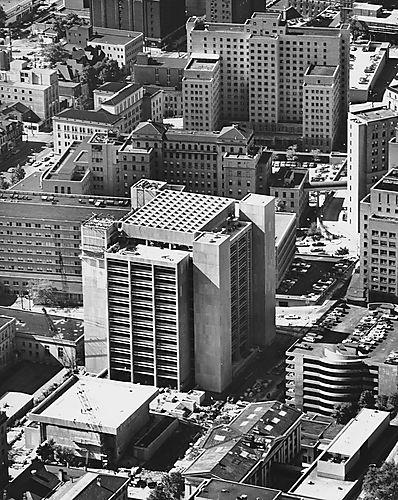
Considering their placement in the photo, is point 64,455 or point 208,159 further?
point 208,159

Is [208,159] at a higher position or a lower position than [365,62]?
higher

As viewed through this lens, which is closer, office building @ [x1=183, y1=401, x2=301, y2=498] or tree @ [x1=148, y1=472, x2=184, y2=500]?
office building @ [x1=183, y1=401, x2=301, y2=498]

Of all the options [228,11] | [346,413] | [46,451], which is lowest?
[46,451]

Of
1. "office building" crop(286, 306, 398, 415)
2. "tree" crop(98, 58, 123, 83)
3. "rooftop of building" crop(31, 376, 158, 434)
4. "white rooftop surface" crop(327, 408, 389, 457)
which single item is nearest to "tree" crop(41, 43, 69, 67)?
"tree" crop(98, 58, 123, 83)

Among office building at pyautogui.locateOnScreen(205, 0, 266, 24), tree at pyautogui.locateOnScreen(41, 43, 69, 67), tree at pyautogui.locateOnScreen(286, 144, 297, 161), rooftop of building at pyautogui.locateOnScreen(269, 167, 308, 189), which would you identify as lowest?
tree at pyautogui.locateOnScreen(286, 144, 297, 161)

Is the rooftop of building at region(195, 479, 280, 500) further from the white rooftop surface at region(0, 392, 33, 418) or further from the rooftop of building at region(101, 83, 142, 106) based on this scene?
the rooftop of building at region(101, 83, 142, 106)

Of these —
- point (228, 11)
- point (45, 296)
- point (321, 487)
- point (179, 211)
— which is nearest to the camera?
point (321, 487)

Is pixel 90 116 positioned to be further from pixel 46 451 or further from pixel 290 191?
pixel 46 451

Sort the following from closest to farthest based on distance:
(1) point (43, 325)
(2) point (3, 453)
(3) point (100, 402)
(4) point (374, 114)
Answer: (2) point (3, 453)
(3) point (100, 402)
(1) point (43, 325)
(4) point (374, 114)

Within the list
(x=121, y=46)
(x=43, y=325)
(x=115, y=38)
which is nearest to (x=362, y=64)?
(x=121, y=46)
